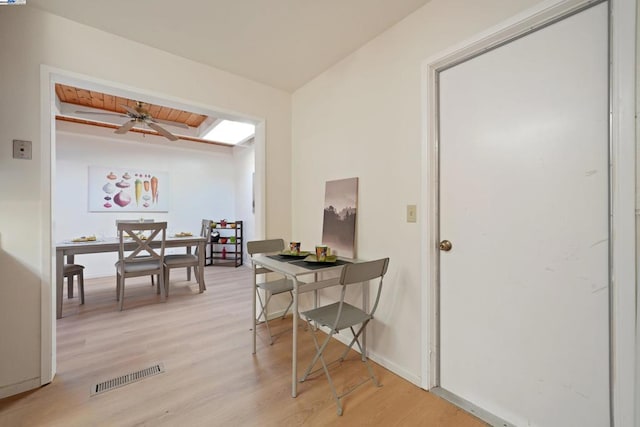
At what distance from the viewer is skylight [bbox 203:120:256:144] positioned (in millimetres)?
4453

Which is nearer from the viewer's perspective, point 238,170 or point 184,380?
point 184,380

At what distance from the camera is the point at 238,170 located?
610 centimetres

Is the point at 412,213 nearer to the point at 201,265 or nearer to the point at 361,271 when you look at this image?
the point at 361,271

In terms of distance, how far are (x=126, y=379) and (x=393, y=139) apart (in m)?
2.60

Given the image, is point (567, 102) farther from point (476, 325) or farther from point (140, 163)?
point (140, 163)

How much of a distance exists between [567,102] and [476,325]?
4.19ft

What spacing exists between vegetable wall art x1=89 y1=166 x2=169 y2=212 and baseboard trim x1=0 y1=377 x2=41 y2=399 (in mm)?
3775

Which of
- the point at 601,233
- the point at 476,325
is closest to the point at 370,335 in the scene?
the point at 476,325

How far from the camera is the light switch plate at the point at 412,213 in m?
1.80

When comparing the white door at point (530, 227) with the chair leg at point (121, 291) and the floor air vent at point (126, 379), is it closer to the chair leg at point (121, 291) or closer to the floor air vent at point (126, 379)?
the floor air vent at point (126, 379)

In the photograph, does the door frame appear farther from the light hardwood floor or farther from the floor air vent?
the floor air vent

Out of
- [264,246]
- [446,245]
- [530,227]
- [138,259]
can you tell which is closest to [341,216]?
[264,246]

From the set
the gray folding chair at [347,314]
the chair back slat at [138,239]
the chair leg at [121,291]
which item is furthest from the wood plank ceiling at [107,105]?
the gray folding chair at [347,314]

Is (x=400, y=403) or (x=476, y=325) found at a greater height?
(x=476, y=325)
